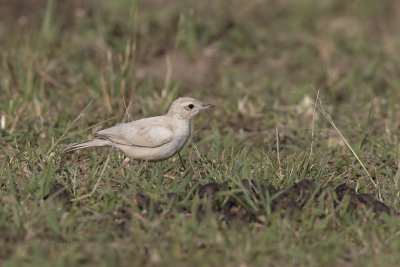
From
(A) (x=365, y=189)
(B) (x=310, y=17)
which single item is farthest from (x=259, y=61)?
(A) (x=365, y=189)

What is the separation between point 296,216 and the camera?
16.0ft

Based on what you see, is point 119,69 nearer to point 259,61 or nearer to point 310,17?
point 259,61

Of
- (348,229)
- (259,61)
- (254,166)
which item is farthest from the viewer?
(259,61)

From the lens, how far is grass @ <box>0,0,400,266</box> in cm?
455

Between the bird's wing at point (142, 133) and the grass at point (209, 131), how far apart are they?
0.78 feet

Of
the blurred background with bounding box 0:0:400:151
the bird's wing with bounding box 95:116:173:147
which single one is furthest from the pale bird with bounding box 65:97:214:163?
the blurred background with bounding box 0:0:400:151

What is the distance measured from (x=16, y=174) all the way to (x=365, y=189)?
305 centimetres

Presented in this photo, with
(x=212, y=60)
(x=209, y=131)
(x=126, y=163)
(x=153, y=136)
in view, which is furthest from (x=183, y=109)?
(x=212, y=60)

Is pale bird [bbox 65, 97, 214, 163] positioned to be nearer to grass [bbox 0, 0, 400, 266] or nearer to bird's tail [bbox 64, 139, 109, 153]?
bird's tail [bbox 64, 139, 109, 153]

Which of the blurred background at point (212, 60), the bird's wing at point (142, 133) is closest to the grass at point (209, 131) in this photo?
the blurred background at point (212, 60)

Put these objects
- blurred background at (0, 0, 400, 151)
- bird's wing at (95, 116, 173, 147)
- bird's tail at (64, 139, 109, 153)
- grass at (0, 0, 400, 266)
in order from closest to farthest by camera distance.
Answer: grass at (0, 0, 400, 266), bird's wing at (95, 116, 173, 147), bird's tail at (64, 139, 109, 153), blurred background at (0, 0, 400, 151)

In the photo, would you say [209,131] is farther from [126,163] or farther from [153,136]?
[153,136]

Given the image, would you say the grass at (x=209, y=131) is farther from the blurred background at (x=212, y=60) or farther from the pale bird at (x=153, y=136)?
the pale bird at (x=153, y=136)

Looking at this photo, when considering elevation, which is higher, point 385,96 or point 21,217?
point 21,217
